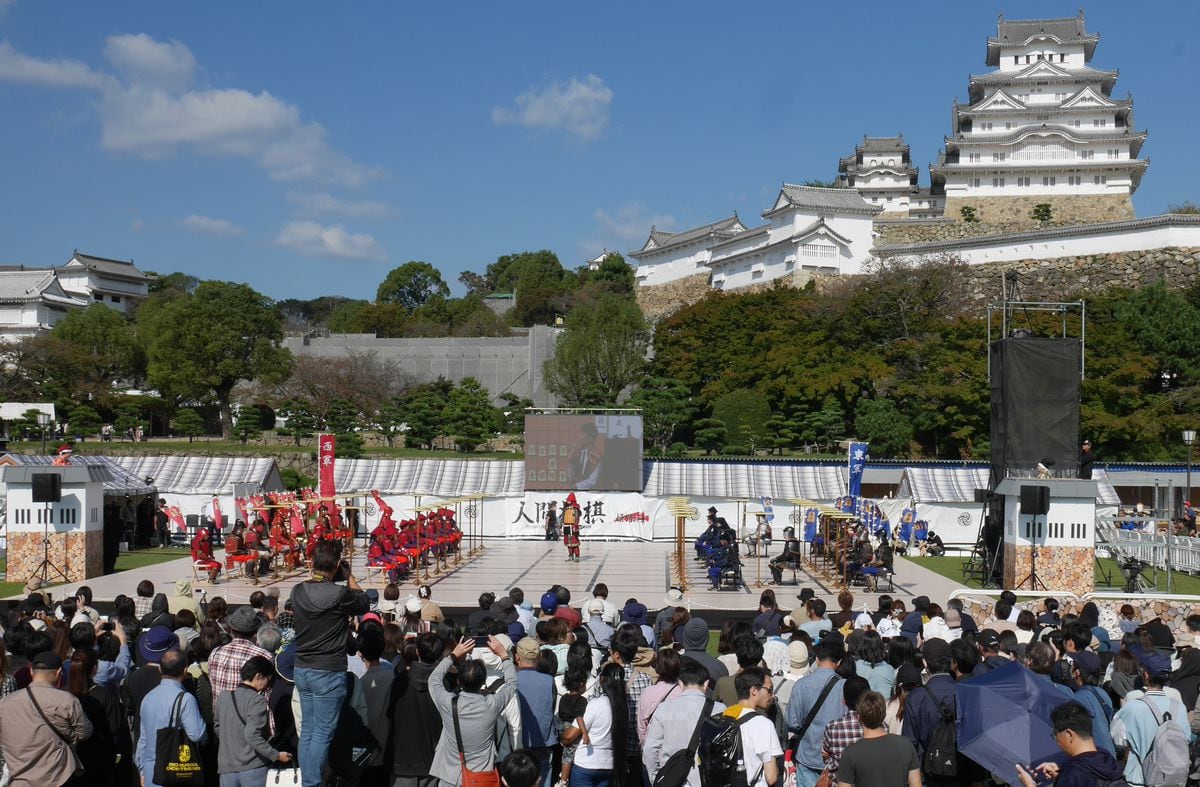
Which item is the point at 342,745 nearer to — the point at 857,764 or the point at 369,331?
the point at 857,764

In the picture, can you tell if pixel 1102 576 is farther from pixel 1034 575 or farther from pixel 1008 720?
pixel 1008 720

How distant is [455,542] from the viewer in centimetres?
2262

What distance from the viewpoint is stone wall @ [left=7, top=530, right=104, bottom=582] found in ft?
59.2

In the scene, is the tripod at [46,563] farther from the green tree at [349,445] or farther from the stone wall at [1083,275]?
the stone wall at [1083,275]

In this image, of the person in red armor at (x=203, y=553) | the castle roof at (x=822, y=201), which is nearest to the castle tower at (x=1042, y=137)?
the castle roof at (x=822, y=201)

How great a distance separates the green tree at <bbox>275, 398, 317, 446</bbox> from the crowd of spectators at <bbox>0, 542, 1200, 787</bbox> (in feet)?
124

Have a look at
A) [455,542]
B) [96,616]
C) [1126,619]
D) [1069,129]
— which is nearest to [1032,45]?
[1069,129]

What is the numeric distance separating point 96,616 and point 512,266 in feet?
256

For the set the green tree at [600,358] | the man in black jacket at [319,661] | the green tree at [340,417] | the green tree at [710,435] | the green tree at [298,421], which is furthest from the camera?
the green tree at [600,358]

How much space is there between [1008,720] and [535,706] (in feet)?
8.20

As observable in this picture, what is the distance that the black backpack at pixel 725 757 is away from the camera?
536cm

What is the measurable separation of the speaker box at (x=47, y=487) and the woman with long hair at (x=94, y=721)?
1307 centimetres

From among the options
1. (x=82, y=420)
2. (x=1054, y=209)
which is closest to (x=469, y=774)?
(x=82, y=420)

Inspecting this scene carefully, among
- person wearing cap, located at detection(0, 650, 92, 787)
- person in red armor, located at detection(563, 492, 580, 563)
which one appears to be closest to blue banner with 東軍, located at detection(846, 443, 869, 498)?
person in red armor, located at detection(563, 492, 580, 563)
